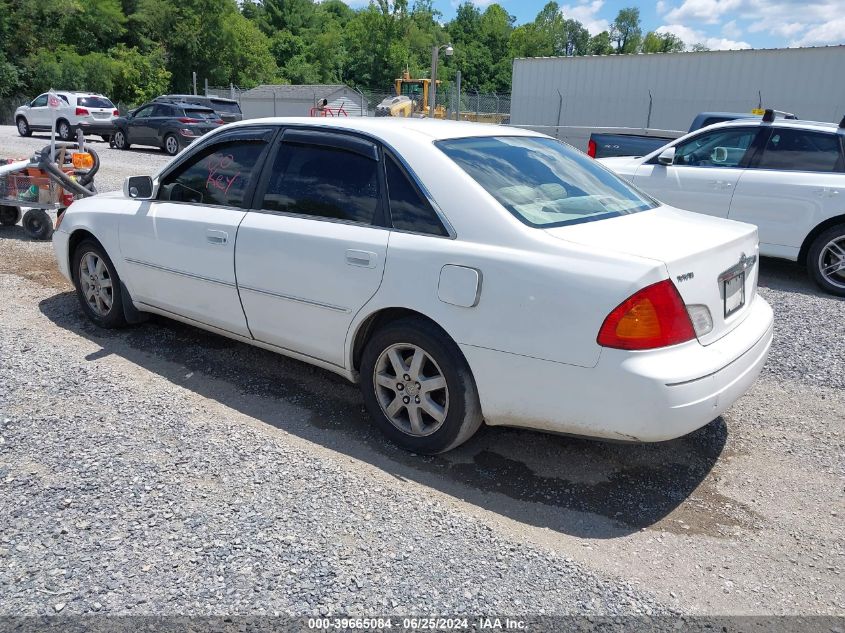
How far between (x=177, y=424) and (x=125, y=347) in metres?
1.47

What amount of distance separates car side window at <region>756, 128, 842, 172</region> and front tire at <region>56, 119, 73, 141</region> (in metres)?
23.2

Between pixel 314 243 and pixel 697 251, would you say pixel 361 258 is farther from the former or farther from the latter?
pixel 697 251

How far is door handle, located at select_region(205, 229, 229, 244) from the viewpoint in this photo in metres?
4.27

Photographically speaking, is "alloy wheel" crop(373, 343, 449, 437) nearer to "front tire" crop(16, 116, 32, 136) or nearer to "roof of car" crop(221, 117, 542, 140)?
"roof of car" crop(221, 117, 542, 140)

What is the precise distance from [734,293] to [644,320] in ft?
2.69

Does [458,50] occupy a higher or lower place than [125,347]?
higher

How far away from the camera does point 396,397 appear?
12.1ft

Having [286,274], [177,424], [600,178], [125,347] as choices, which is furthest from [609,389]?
[125,347]

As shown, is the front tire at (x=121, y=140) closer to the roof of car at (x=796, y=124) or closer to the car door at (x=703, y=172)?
the car door at (x=703, y=172)

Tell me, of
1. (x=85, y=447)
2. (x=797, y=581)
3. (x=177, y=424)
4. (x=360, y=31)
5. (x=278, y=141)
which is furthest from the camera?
(x=360, y=31)

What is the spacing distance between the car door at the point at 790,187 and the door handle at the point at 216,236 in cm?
571

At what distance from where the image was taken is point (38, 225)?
8.55 m

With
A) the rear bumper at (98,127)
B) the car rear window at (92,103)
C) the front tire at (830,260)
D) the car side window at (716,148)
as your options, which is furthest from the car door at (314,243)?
the car rear window at (92,103)

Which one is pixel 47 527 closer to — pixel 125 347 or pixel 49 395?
pixel 49 395
